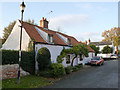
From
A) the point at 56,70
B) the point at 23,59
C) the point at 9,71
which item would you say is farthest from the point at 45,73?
the point at 9,71

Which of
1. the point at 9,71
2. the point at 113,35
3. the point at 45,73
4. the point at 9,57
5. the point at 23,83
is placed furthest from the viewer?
the point at 113,35

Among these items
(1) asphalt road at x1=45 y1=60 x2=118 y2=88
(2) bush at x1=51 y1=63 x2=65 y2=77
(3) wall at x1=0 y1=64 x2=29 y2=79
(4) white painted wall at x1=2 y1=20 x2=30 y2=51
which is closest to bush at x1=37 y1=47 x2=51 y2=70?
(2) bush at x1=51 y1=63 x2=65 y2=77

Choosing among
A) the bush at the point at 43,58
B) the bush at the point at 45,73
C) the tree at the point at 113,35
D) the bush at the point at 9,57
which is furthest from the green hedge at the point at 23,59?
the tree at the point at 113,35

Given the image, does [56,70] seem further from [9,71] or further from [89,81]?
[9,71]

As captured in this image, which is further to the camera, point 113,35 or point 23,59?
point 113,35

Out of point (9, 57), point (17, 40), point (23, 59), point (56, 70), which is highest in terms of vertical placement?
point (17, 40)

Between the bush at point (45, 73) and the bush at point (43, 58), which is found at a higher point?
the bush at point (43, 58)

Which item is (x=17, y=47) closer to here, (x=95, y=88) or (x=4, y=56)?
(x=4, y=56)

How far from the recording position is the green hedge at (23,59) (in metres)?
8.90

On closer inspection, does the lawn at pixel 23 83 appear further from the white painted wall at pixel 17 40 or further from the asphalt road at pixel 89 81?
the white painted wall at pixel 17 40

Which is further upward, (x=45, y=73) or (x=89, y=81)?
(x=45, y=73)

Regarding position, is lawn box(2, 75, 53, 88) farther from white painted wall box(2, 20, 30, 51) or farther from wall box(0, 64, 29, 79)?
white painted wall box(2, 20, 30, 51)

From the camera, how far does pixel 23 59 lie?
10195 mm

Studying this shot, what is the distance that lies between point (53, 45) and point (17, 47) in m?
4.71
